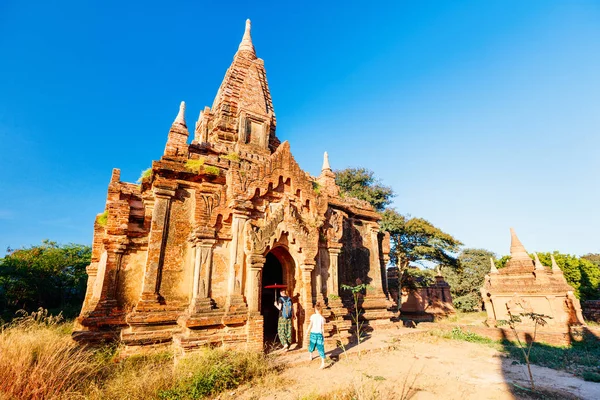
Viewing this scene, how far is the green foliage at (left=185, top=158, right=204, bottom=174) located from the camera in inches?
372

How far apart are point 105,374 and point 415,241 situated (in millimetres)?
24567

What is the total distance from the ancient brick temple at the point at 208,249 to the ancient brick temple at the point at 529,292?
1241cm

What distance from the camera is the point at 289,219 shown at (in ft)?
30.6

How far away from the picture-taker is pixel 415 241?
26.4 metres

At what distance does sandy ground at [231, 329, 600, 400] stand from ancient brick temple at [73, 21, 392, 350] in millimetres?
1452

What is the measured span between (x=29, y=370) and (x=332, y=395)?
204 inches

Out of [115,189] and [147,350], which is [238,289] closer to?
[147,350]

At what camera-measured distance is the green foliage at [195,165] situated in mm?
9445

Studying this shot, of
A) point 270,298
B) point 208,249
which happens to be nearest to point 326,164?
point 270,298

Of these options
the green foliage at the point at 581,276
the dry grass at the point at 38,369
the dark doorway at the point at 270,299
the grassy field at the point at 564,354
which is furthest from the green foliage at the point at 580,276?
the dry grass at the point at 38,369

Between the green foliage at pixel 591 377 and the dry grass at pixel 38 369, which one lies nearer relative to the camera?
the dry grass at pixel 38 369

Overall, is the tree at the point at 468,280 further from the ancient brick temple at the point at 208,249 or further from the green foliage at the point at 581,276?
the ancient brick temple at the point at 208,249

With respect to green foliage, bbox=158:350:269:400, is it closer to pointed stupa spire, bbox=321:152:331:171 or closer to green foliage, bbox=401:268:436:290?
pointed stupa spire, bbox=321:152:331:171

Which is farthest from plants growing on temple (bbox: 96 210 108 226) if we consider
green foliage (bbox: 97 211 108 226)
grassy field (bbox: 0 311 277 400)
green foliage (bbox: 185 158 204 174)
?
grassy field (bbox: 0 311 277 400)
